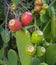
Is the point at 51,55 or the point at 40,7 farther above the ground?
→ the point at 40,7

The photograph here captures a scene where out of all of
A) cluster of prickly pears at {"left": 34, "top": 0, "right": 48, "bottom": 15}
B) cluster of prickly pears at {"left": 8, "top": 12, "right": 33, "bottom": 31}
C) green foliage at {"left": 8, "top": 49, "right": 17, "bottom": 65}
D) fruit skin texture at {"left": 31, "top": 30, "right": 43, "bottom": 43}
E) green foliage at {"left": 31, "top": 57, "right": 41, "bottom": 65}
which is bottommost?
green foliage at {"left": 8, "top": 49, "right": 17, "bottom": 65}

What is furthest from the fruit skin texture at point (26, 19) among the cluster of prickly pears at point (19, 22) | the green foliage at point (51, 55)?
the green foliage at point (51, 55)

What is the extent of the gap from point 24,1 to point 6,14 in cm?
26

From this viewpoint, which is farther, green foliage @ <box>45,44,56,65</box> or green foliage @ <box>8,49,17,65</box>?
green foliage @ <box>8,49,17,65</box>

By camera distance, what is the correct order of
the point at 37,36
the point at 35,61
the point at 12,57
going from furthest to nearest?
the point at 12,57 < the point at 35,61 < the point at 37,36

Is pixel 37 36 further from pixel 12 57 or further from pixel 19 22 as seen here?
pixel 12 57

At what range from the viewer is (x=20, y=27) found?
3.02 ft

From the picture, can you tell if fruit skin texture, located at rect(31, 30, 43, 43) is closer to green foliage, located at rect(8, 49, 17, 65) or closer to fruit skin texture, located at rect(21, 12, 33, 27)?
fruit skin texture, located at rect(21, 12, 33, 27)

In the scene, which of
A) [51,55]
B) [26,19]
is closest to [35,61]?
[51,55]

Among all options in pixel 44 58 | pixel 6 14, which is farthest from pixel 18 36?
pixel 6 14

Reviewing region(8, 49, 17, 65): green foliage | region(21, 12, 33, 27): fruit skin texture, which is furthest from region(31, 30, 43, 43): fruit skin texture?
region(8, 49, 17, 65): green foliage

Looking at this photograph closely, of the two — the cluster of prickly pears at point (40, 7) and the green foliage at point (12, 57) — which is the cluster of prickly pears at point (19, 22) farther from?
the green foliage at point (12, 57)

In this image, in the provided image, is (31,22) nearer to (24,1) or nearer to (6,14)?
(6,14)

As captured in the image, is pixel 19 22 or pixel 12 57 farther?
pixel 12 57
